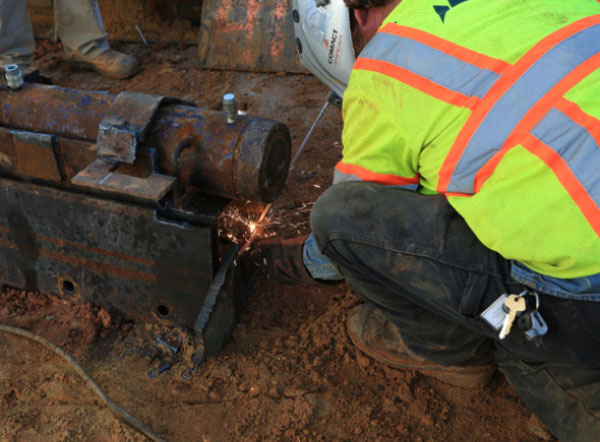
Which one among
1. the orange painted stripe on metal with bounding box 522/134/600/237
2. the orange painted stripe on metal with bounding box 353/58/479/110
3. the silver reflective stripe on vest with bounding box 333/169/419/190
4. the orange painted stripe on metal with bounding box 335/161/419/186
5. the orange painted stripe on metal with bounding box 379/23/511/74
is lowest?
the silver reflective stripe on vest with bounding box 333/169/419/190

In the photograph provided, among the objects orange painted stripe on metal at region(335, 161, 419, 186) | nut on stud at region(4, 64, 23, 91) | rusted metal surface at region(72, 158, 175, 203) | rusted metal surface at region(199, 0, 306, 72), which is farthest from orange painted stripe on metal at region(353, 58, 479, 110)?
rusted metal surface at region(199, 0, 306, 72)

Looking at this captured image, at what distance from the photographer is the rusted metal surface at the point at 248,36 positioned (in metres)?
5.22

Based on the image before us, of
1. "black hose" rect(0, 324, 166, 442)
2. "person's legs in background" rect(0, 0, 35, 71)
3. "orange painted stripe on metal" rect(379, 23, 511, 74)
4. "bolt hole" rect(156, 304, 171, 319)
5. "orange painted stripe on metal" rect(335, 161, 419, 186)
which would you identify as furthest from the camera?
"person's legs in background" rect(0, 0, 35, 71)

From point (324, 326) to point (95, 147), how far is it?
1.27m

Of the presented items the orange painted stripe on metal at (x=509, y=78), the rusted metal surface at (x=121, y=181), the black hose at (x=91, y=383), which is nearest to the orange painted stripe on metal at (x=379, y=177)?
the orange painted stripe on metal at (x=509, y=78)

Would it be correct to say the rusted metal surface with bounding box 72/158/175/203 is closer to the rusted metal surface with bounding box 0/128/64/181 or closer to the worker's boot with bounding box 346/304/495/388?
the rusted metal surface with bounding box 0/128/64/181

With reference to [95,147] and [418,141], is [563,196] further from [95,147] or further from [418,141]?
[95,147]

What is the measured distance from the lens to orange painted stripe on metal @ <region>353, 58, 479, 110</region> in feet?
5.65

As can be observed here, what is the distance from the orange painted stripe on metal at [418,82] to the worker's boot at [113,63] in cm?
384

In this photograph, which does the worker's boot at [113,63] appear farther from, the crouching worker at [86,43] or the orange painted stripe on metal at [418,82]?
the orange painted stripe on metal at [418,82]

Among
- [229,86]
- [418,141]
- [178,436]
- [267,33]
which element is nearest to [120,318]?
[178,436]

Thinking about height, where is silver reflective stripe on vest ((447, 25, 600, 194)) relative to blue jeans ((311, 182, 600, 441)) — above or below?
above

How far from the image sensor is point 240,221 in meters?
3.01

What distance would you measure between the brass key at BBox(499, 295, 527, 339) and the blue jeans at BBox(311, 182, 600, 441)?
0.06 m
